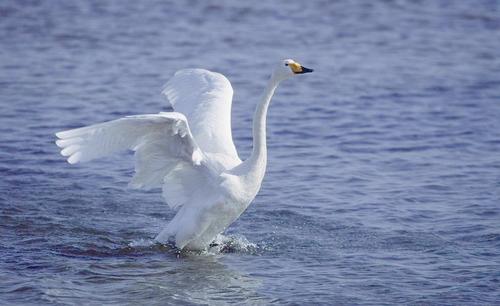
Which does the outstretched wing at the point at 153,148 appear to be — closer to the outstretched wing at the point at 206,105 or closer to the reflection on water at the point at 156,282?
the outstretched wing at the point at 206,105

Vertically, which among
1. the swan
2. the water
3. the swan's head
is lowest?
the water

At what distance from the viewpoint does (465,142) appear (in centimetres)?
1548

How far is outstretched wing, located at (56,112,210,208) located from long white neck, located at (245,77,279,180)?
53 centimetres

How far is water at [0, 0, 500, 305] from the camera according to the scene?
33.7 ft

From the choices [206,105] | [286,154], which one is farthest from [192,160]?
[286,154]

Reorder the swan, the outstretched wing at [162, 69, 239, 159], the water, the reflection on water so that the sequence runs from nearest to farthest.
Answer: the reflection on water → the swan → the water → the outstretched wing at [162, 69, 239, 159]

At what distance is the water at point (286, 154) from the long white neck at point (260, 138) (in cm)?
89

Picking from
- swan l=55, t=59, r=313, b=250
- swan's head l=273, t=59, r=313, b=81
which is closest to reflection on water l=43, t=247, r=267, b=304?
swan l=55, t=59, r=313, b=250

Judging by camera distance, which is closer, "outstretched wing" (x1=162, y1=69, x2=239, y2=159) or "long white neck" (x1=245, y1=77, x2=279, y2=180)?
"long white neck" (x1=245, y1=77, x2=279, y2=180)

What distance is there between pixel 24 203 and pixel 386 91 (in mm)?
7946

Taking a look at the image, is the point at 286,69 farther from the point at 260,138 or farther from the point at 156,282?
the point at 156,282

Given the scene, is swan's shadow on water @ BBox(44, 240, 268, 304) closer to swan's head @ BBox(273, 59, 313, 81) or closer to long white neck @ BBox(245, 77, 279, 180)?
long white neck @ BBox(245, 77, 279, 180)

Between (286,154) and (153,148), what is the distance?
15.3 ft

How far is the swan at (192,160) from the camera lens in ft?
32.8
